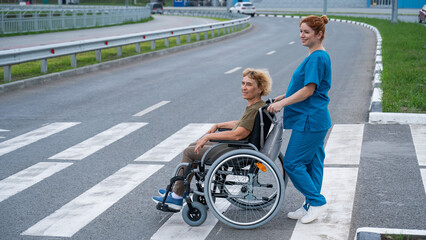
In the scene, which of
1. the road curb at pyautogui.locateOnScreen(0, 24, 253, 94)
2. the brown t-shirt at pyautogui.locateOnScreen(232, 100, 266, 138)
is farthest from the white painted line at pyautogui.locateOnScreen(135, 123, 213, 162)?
the road curb at pyautogui.locateOnScreen(0, 24, 253, 94)

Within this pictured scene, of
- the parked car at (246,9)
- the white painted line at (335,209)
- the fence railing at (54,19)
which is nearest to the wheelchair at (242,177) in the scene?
the white painted line at (335,209)

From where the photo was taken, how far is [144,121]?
998 centimetres

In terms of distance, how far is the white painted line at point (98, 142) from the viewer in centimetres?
774

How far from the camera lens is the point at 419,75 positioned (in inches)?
536

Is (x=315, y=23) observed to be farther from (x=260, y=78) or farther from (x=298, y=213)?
(x=298, y=213)

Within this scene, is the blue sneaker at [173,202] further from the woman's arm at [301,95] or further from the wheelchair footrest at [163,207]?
the woman's arm at [301,95]

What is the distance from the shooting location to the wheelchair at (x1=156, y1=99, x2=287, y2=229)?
495 centimetres

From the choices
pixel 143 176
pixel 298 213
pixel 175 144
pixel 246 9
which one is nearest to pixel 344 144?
pixel 175 144

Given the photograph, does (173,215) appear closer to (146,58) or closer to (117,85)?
(117,85)

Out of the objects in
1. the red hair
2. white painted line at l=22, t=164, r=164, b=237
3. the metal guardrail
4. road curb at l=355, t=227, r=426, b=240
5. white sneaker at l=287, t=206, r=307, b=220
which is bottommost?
white painted line at l=22, t=164, r=164, b=237

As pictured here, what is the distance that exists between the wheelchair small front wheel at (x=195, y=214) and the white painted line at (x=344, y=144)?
8.17 ft

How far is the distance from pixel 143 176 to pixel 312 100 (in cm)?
245

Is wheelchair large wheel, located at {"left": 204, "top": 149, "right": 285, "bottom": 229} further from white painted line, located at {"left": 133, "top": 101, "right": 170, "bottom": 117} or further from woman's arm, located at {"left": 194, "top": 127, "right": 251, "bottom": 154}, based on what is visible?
white painted line, located at {"left": 133, "top": 101, "right": 170, "bottom": 117}

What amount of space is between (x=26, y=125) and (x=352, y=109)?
222 inches
